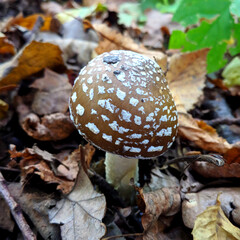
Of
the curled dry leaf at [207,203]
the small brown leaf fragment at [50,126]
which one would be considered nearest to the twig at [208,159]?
the curled dry leaf at [207,203]

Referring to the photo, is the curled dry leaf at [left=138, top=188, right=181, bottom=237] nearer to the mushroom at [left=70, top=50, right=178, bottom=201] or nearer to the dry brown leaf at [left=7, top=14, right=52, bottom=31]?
the mushroom at [left=70, top=50, right=178, bottom=201]

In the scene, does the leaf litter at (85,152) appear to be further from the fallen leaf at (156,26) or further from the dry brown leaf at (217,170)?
the fallen leaf at (156,26)

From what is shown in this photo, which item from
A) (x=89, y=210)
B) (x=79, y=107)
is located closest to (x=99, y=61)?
(x=79, y=107)

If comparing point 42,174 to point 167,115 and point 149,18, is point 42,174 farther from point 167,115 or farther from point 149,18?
point 149,18

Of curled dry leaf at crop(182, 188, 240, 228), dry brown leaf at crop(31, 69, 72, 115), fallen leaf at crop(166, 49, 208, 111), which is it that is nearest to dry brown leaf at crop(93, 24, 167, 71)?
fallen leaf at crop(166, 49, 208, 111)

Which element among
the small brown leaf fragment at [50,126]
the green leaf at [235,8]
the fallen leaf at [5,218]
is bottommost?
the fallen leaf at [5,218]

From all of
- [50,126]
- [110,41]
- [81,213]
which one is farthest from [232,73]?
[81,213]
